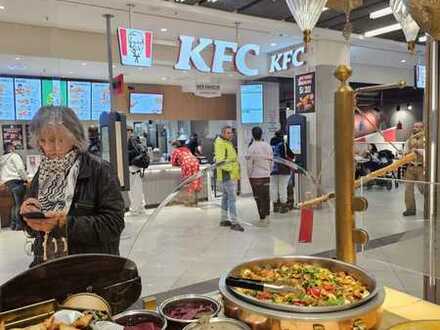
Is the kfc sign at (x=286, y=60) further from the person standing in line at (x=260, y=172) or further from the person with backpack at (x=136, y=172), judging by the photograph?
the person with backpack at (x=136, y=172)

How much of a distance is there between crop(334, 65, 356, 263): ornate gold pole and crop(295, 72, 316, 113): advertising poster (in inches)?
257

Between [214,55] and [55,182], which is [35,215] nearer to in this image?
[55,182]

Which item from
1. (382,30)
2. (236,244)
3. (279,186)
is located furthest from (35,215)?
(382,30)

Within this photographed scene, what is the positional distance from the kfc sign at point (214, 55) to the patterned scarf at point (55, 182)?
4.55 meters

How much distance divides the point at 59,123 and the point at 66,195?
1.07 ft

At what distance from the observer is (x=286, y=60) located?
757cm

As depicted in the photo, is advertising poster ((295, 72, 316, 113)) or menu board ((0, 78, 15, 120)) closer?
menu board ((0, 78, 15, 120))

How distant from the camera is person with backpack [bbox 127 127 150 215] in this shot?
24.2ft

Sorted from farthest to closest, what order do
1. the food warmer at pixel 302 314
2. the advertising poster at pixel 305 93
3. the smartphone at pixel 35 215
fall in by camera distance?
1. the advertising poster at pixel 305 93
2. the smartphone at pixel 35 215
3. the food warmer at pixel 302 314

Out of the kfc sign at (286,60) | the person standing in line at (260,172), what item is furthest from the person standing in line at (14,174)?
the kfc sign at (286,60)

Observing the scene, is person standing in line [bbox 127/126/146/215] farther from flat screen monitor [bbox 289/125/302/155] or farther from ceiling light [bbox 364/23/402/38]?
ceiling light [bbox 364/23/402/38]

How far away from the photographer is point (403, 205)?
1.76 meters

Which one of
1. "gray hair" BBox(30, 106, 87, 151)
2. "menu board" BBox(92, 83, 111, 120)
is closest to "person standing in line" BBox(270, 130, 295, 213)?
"menu board" BBox(92, 83, 111, 120)

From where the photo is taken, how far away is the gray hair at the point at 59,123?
1748 millimetres
